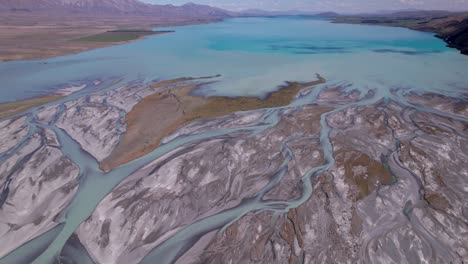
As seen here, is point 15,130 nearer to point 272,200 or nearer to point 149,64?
point 272,200

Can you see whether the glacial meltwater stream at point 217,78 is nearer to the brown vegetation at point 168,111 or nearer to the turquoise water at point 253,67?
the turquoise water at point 253,67

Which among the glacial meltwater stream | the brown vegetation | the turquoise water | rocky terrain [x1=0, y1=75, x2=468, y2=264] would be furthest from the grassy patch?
the brown vegetation

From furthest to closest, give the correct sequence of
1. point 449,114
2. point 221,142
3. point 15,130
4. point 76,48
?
point 76,48 → point 449,114 → point 15,130 → point 221,142

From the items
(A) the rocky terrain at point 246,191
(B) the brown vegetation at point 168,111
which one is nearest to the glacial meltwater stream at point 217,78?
(A) the rocky terrain at point 246,191

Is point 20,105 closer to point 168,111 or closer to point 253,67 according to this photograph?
point 168,111

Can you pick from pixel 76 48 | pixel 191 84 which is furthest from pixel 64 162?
pixel 76 48
